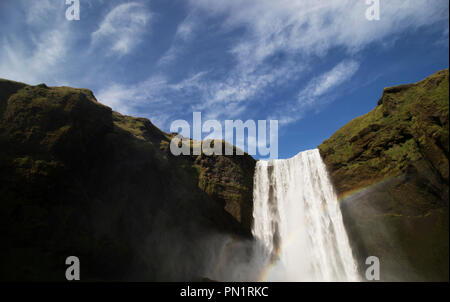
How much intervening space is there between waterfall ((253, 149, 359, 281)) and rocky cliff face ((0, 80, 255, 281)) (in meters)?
3.02

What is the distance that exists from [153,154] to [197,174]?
239 inches

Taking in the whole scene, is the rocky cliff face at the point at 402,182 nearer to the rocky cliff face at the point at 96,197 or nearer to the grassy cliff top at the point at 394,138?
the grassy cliff top at the point at 394,138

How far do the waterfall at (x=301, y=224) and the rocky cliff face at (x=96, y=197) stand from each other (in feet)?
9.91

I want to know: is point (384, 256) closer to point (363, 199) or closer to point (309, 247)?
point (363, 199)

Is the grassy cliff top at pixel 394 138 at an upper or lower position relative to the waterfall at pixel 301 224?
upper

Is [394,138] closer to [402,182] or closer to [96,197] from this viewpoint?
[402,182]

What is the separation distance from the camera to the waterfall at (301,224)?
22375mm

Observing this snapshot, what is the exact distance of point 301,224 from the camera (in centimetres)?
2544

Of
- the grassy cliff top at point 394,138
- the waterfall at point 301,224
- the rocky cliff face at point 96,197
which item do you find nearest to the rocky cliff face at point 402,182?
the grassy cliff top at point 394,138

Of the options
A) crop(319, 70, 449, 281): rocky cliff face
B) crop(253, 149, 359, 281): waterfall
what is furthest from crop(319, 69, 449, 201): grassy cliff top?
crop(253, 149, 359, 281): waterfall

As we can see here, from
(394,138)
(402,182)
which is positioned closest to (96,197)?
(402,182)

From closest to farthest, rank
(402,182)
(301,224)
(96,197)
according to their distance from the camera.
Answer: (96,197)
(402,182)
(301,224)

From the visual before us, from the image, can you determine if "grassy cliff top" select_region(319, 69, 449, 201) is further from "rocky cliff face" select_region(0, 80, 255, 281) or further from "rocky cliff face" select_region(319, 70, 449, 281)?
"rocky cliff face" select_region(0, 80, 255, 281)

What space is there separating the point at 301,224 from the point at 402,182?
10.6m
